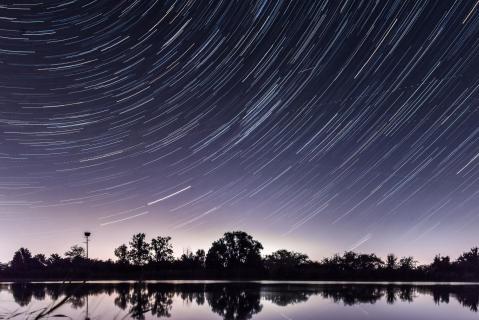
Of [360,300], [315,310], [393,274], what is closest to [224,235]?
[393,274]

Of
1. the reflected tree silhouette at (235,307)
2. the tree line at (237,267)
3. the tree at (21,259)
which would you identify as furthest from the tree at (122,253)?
the reflected tree silhouette at (235,307)

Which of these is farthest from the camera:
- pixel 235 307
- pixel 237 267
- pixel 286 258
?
pixel 286 258

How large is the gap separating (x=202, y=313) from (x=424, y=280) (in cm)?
6558

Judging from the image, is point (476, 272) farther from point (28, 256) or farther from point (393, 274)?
point (28, 256)

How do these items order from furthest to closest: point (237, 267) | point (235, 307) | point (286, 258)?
A: 1. point (286, 258)
2. point (237, 267)
3. point (235, 307)

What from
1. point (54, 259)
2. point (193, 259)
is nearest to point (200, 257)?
point (193, 259)

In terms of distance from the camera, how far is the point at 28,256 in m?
128

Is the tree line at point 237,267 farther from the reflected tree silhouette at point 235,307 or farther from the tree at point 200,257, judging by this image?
the reflected tree silhouette at point 235,307

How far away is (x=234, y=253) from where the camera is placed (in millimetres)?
92125

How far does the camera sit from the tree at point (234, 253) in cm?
9006

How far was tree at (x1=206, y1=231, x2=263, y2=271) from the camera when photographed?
295ft

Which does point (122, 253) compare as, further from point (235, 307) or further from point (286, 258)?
point (235, 307)

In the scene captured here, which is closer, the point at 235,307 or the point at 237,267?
the point at 235,307

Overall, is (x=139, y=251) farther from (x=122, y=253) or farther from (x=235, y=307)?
(x=235, y=307)
